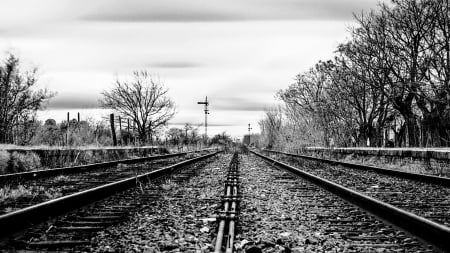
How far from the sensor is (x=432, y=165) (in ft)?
39.5

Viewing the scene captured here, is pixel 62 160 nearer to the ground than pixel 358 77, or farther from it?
nearer to the ground

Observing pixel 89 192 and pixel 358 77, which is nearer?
pixel 89 192

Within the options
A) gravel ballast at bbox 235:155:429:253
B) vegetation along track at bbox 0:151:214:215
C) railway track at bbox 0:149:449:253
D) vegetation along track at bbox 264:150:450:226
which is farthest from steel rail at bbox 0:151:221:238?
vegetation along track at bbox 264:150:450:226

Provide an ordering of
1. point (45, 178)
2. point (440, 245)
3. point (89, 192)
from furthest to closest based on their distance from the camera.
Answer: point (45, 178), point (89, 192), point (440, 245)

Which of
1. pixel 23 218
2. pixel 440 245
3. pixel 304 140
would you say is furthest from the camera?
pixel 304 140

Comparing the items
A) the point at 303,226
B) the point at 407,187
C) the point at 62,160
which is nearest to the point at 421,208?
the point at 303,226

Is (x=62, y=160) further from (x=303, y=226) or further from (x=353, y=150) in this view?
(x=353, y=150)

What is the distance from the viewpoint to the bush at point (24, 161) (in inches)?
446

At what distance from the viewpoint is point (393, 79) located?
22.5 meters

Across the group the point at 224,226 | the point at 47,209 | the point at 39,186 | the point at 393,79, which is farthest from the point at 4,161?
the point at 393,79

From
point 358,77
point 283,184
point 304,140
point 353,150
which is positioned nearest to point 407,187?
point 283,184

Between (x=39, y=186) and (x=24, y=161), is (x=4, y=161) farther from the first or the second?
(x=39, y=186)

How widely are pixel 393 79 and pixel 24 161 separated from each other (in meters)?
18.5

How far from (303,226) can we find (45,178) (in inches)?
276
